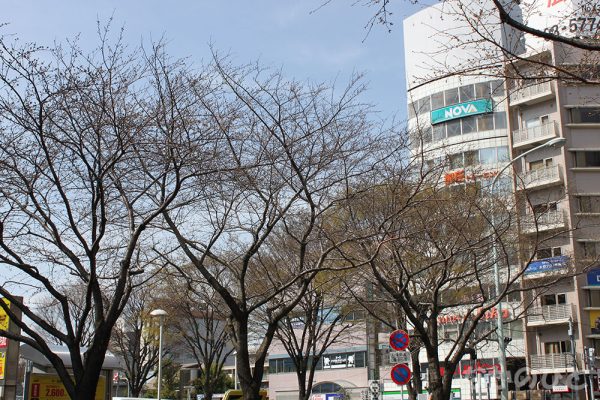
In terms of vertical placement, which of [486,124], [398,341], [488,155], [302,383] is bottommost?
[302,383]

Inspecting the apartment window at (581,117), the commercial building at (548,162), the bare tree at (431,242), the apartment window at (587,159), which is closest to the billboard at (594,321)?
the commercial building at (548,162)

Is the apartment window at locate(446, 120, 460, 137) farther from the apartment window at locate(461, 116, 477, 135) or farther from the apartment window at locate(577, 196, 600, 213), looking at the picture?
the apartment window at locate(577, 196, 600, 213)

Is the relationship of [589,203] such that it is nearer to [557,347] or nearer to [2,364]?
[557,347]

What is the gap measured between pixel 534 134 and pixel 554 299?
11219 millimetres

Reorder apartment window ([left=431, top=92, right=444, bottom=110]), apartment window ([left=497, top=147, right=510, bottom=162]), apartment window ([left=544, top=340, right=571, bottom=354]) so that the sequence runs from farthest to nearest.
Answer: apartment window ([left=431, top=92, right=444, bottom=110]) → apartment window ([left=497, top=147, right=510, bottom=162]) → apartment window ([left=544, top=340, right=571, bottom=354])

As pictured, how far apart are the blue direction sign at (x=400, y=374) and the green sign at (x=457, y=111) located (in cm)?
3574

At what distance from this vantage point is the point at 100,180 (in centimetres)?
1171

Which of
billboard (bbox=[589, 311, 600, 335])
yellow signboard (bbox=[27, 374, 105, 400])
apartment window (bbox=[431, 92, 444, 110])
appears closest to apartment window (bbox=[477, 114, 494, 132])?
apartment window (bbox=[431, 92, 444, 110])

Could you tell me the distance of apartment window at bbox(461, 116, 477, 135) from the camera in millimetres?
49125

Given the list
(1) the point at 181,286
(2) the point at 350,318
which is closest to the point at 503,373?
(2) the point at 350,318

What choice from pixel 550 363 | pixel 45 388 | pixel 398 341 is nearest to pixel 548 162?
pixel 550 363

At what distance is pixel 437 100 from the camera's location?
166 ft

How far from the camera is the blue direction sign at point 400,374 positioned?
47.4 ft

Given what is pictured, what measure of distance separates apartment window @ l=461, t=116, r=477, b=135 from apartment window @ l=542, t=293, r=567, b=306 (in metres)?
12.3
